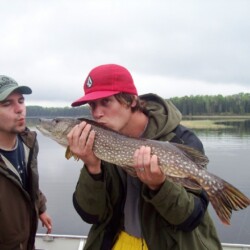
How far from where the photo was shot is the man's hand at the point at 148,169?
283cm

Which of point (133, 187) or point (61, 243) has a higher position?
point (133, 187)

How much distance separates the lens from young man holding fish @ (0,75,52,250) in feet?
12.5

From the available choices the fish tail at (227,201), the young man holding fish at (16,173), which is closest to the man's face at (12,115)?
the young man holding fish at (16,173)

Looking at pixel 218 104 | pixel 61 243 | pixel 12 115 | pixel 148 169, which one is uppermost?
pixel 12 115

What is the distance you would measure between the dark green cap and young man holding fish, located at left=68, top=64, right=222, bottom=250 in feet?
3.99

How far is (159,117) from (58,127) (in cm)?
106

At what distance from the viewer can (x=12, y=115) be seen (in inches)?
167

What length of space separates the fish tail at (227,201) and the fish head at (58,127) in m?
1.42

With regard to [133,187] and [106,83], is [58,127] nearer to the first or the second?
[106,83]

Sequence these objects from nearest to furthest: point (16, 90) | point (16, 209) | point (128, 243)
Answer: point (128, 243) < point (16, 209) < point (16, 90)

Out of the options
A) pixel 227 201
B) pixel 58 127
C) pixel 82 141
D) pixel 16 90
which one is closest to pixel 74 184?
pixel 16 90

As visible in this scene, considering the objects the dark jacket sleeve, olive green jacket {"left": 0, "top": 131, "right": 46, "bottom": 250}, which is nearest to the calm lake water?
olive green jacket {"left": 0, "top": 131, "right": 46, "bottom": 250}

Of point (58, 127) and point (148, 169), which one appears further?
point (58, 127)

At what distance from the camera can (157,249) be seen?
2.75 m
